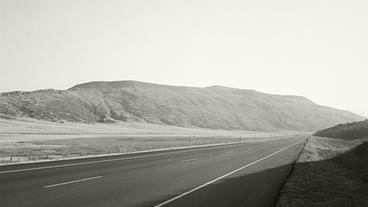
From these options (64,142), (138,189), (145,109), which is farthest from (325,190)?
(145,109)

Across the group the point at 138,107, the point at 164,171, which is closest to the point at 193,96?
the point at 138,107

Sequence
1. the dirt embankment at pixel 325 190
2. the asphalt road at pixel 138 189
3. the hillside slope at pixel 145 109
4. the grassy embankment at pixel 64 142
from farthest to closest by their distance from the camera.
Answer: the hillside slope at pixel 145 109 < the grassy embankment at pixel 64 142 < the dirt embankment at pixel 325 190 < the asphalt road at pixel 138 189

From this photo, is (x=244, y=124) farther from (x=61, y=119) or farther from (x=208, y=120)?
(x=61, y=119)

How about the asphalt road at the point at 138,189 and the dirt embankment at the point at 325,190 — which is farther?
the dirt embankment at the point at 325,190

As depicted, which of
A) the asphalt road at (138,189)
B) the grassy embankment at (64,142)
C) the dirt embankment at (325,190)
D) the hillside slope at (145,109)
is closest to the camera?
the asphalt road at (138,189)

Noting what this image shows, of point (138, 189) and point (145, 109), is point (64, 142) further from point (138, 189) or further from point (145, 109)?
point (145, 109)

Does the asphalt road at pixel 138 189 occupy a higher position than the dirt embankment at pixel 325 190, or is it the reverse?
the asphalt road at pixel 138 189

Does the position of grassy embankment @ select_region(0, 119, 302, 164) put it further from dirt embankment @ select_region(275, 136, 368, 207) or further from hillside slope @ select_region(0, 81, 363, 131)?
dirt embankment @ select_region(275, 136, 368, 207)

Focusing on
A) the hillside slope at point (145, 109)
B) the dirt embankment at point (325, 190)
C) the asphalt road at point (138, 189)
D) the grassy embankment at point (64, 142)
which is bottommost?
the dirt embankment at point (325, 190)

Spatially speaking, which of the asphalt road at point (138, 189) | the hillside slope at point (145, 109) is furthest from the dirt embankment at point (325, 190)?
the hillside slope at point (145, 109)

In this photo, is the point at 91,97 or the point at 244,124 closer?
the point at 91,97

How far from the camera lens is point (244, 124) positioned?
16225cm

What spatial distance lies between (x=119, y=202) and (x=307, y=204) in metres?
5.50

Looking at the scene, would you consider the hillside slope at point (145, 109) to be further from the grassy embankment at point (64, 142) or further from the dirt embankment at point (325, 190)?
the dirt embankment at point (325, 190)
